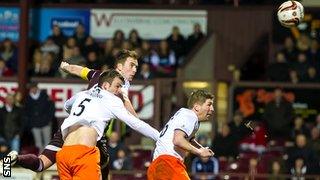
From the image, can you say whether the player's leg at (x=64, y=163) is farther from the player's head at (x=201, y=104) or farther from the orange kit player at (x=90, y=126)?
the player's head at (x=201, y=104)

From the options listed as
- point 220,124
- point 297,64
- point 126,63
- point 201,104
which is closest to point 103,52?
point 220,124

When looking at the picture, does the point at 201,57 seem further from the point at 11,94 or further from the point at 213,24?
the point at 11,94

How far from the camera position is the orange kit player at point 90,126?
1084 cm

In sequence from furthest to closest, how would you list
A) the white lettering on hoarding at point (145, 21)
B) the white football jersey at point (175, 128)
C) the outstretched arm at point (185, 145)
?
the white lettering on hoarding at point (145, 21) → the white football jersey at point (175, 128) → the outstretched arm at point (185, 145)

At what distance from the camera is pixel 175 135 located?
11031mm

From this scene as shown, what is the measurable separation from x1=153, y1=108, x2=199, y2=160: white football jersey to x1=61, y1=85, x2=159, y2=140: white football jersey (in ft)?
0.60

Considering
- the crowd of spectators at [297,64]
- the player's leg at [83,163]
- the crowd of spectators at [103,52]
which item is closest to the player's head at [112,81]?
the player's leg at [83,163]

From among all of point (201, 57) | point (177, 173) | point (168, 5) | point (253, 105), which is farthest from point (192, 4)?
point (177, 173)

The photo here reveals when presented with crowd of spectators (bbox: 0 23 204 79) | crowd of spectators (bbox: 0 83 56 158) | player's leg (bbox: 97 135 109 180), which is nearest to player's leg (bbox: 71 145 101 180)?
player's leg (bbox: 97 135 109 180)

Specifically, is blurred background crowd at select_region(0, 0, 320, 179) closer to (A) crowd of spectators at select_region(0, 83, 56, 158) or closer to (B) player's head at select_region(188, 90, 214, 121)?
(A) crowd of spectators at select_region(0, 83, 56, 158)

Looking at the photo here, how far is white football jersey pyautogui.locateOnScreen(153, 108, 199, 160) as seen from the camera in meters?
11.1

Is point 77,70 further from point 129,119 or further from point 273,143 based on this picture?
point 273,143

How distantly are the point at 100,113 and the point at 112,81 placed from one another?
35cm

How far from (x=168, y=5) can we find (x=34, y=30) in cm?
291
